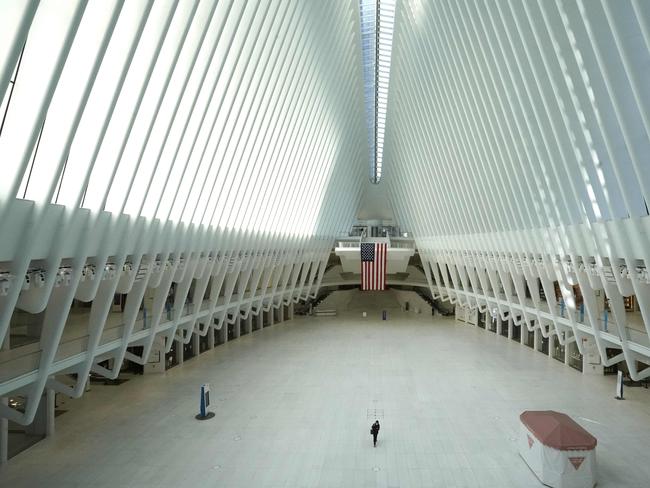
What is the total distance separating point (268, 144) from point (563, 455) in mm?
13947

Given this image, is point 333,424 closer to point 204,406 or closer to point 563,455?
point 204,406

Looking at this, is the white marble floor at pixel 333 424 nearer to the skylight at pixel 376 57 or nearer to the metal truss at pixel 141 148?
the metal truss at pixel 141 148

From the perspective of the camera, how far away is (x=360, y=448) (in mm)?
13023

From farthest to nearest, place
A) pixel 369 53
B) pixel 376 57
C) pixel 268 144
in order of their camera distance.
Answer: pixel 376 57 < pixel 369 53 < pixel 268 144

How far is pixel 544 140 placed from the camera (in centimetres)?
1291

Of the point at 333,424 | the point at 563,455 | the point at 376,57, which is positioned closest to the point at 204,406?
the point at 333,424

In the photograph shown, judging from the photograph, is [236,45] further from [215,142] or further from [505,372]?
[505,372]

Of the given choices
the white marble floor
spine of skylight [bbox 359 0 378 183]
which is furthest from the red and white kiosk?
spine of skylight [bbox 359 0 378 183]

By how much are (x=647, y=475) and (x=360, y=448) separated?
6.89 m

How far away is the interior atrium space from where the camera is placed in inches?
342

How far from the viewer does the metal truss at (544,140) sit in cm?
916

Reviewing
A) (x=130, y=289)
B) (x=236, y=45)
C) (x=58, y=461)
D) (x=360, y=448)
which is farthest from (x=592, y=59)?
(x=58, y=461)

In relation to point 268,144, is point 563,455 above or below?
below

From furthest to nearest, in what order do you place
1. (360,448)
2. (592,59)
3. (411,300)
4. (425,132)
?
→ (411,300)
(425,132)
(360,448)
(592,59)
